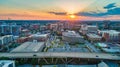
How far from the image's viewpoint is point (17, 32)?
24.2 metres

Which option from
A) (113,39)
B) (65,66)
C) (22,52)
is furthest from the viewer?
(113,39)

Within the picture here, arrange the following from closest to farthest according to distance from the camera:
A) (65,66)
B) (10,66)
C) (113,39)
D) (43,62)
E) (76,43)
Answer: (10,66) < (65,66) < (43,62) < (76,43) < (113,39)

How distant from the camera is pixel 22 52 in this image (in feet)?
38.2

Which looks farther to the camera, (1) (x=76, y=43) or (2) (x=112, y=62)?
(1) (x=76, y=43)

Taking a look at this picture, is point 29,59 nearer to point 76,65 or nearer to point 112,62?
point 76,65

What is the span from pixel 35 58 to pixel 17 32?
14616 mm

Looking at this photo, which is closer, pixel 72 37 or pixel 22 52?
pixel 22 52

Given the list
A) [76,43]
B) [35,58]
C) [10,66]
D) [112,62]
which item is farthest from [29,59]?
[76,43]

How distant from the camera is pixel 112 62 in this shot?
10.1 meters

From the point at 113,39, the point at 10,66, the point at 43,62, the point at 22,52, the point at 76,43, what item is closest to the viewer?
the point at 10,66

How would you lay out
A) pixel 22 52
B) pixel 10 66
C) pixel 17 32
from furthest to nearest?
pixel 17 32, pixel 22 52, pixel 10 66

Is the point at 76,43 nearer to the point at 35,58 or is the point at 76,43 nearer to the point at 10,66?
the point at 35,58

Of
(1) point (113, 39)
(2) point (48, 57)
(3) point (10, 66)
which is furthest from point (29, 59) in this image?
(1) point (113, 39)

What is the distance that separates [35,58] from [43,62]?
61 cm
